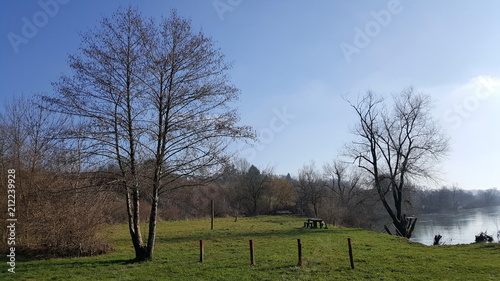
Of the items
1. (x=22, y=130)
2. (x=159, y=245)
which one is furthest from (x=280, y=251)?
(x=22, y=130)

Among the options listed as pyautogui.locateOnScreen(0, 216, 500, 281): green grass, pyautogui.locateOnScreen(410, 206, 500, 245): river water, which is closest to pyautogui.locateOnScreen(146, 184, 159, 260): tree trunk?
pyautogui.locateOnScreen(0, 216, 500, 281): green grass

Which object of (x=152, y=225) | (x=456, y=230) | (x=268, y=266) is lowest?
(x=456, y=230)

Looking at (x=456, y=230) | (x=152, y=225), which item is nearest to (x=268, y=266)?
(x=152, y=225)

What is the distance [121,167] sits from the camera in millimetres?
11820

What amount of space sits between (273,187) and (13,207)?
158 ft

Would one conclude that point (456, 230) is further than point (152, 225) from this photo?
Yes

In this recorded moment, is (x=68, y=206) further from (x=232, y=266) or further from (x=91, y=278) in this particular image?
(x=232, y=266)

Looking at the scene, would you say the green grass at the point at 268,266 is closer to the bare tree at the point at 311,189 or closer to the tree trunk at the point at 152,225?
the tree trunk at the point at 152,225

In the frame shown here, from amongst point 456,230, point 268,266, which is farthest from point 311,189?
point 268,266

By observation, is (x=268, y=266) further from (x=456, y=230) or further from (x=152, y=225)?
(x=456, y=230)

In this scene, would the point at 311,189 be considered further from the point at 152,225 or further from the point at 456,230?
the point at 152,225

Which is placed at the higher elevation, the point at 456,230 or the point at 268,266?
the point at 268,266

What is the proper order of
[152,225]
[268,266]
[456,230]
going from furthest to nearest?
1. [456,230]
2. [152,225]
3. [268,266]

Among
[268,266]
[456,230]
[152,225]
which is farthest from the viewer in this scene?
[456,230]
